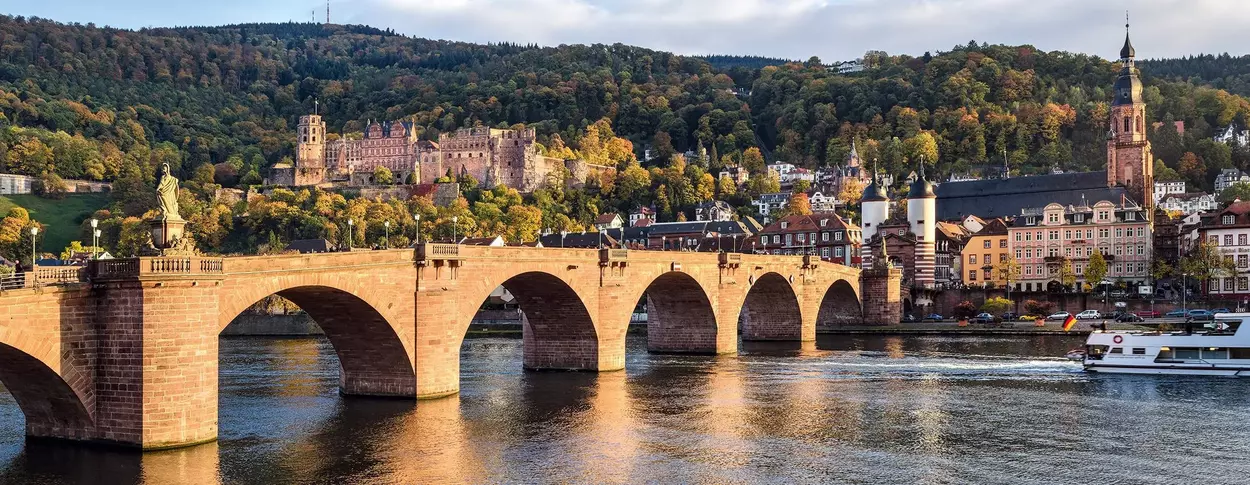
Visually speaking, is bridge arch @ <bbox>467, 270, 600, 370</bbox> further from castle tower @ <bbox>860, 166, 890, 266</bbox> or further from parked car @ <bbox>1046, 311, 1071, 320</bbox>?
castle tower @ <bbox>860, 166, 890, 266</bbox>

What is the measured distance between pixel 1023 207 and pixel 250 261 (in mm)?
100658

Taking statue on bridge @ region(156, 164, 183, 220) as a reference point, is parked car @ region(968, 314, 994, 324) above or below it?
below

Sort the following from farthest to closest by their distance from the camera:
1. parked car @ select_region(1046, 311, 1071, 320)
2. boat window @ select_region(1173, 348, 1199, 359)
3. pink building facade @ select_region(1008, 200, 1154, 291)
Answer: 1. pink building facade @ select_region(1008, 200, 1154, 291)
2. parked car @ select_region(1046, 311, 1071, 320)
3. boat window @ select_region(1173, 348, 1199, 359)

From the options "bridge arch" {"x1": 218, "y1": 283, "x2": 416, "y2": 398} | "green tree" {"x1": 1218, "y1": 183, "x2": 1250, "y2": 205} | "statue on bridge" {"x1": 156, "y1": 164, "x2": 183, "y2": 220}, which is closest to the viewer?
"statue on bridge" {"x1": 156, "y1": 164, "x2": 183, "y2": 220}

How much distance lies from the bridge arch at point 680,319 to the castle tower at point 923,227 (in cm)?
3950

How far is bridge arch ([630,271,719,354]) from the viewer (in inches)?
2579

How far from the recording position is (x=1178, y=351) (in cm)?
5562

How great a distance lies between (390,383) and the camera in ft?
139

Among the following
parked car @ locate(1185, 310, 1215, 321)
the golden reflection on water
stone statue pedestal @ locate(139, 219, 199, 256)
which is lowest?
the golden reflection on water

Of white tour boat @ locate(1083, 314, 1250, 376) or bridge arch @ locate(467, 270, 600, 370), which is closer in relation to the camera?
bridge arch @ locate(467, 270, 600, 370)

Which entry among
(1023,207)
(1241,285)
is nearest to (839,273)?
(1241,285)

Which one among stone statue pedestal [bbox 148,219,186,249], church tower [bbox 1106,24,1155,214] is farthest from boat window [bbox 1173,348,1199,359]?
church tower [bbox 1106,24,1155,214]

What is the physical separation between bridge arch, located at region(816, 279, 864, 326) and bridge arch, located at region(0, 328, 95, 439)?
6544 centimetres

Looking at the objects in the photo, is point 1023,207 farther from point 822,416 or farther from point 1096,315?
point 822,416
